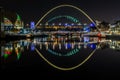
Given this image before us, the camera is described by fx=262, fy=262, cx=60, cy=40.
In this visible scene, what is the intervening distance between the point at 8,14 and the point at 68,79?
8607 centimetres

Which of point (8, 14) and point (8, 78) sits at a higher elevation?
point (8, 14)

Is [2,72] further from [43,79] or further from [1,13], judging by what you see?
[1,13]

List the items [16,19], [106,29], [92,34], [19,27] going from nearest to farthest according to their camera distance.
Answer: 1. [16,19]
2. [19,27]
3. [92,34]
4. [106,29]

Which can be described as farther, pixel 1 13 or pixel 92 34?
pixel 92 34

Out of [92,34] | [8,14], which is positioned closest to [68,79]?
[8,14]

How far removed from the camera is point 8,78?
32.7ft

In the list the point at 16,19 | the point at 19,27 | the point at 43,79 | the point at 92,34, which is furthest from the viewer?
the point at 92,34

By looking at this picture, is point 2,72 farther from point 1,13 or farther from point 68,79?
point 1,13

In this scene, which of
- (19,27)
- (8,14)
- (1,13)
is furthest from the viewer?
(19,27)

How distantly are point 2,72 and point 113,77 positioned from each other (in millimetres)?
4718

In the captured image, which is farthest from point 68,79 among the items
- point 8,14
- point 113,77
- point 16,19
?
point 16,19

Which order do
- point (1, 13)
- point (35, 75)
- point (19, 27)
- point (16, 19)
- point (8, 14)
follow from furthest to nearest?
point (19, 27) → point (16, 19) → point (8, 14) → point (1, 13) → point (35, 75)

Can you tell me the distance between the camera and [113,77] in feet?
33.7

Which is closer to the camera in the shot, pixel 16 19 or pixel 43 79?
pixel 43 79
